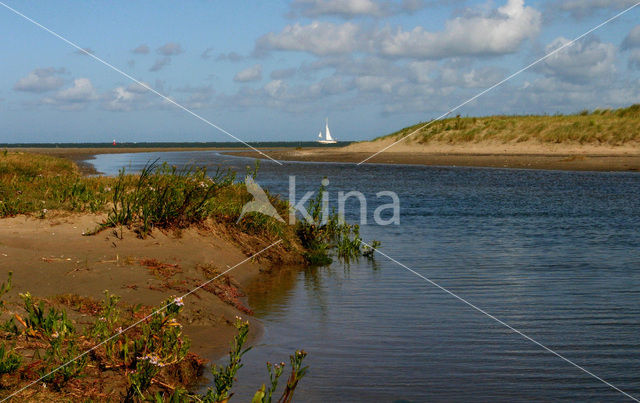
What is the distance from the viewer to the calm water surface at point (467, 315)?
5.55 m

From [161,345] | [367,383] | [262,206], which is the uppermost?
[262,206]

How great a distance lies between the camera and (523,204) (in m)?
18.7

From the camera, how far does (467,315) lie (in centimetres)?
756

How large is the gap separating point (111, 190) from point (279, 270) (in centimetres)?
330

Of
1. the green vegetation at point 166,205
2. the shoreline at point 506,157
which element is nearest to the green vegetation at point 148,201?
the green vegetation at point 166,205

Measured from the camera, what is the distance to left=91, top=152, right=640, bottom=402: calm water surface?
5.55m

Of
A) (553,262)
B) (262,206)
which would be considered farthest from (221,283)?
(553,262)

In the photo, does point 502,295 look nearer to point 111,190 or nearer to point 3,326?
point 3,326

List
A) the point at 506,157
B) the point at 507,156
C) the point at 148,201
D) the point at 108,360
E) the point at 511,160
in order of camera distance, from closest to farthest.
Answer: the point at 108,360 → the point at 148,201 → the point at 511,160 → the point at 506,157 → the point at 507,156

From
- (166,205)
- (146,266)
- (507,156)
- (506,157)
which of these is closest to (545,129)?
(507,156)

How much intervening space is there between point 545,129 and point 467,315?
36454 millimetres

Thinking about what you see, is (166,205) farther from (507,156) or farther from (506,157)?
(507,156)

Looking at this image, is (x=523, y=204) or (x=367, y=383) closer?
(x=367, y=383)

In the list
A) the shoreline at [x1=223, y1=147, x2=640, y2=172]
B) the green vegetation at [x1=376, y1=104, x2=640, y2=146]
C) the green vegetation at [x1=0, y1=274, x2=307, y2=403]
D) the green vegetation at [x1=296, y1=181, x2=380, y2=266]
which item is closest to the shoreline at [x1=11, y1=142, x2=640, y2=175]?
the shoreline at [x1=223, y1=147, x2=640, y2=172]
